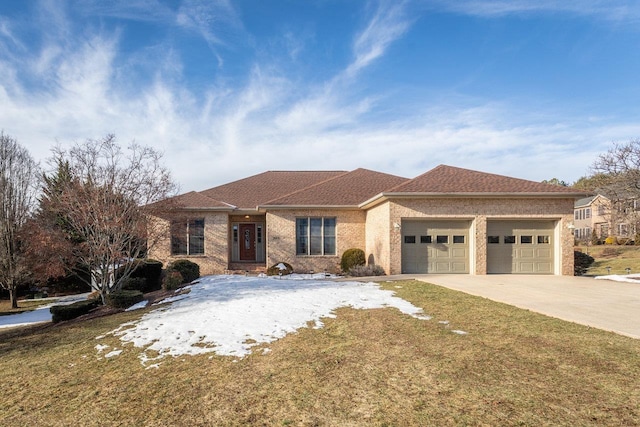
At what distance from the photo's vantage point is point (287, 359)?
5.21 m

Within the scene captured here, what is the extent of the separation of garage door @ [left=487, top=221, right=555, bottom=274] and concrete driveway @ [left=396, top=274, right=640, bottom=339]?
2.73 feet

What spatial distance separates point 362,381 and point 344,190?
1465 centimetres

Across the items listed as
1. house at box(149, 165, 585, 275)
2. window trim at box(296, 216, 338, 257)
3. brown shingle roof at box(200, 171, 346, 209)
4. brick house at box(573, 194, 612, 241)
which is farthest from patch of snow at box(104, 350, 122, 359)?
brick house at box(573, 194, 612, 241)

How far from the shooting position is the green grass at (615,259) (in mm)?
21031

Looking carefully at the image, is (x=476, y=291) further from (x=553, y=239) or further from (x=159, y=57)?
(x=159, y=57)

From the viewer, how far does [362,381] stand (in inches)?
171

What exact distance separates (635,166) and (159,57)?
111 feet

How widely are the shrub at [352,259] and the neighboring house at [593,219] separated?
35791mm

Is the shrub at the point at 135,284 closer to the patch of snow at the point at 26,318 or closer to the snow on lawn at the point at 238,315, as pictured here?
the patch of snow at the point at 26,318

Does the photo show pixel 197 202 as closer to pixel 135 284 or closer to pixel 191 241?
pixel 191 241

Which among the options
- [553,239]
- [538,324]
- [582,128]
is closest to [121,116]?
[538,324]

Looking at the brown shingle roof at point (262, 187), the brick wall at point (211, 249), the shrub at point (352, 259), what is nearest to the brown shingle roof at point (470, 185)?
the shrub at point (352, 259)

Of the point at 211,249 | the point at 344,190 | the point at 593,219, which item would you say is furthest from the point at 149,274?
the point at 593,219

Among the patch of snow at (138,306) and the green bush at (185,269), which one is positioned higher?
the green bush at (185,269)
